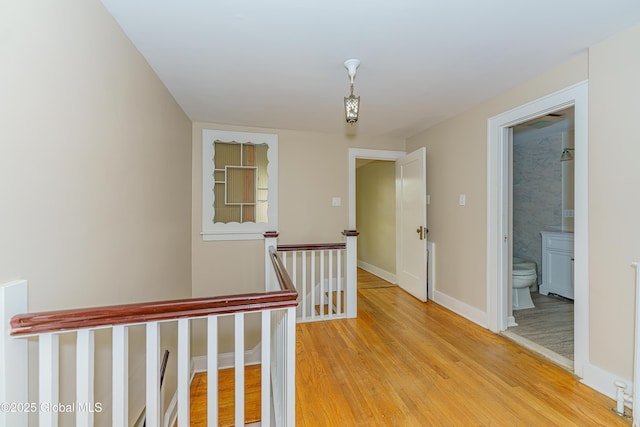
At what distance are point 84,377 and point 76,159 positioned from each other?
0.87 meters

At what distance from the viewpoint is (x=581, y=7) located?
4.75ft

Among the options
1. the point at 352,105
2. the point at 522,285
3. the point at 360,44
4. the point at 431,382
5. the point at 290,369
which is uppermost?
the point at 360,44

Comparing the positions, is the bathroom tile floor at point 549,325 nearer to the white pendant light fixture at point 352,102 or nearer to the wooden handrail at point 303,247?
the wooden handrail at point 303,247

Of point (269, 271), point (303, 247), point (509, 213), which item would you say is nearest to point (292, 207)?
point (303, 247)

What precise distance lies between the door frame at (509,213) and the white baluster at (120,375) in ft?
8.63

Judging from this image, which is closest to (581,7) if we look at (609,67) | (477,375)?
(609,67)

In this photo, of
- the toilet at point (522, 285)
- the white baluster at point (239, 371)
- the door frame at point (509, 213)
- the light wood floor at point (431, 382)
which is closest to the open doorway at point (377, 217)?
the toilet at point (522, 285)

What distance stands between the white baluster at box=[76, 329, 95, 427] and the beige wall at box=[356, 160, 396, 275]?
4128 mm

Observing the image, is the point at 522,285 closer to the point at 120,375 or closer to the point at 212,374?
the point at 212,374

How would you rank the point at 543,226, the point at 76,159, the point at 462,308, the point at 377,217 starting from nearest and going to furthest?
1. the point at 76,159
2. the point at 462,308
3. the point at 543,226
4. the point at 377,217

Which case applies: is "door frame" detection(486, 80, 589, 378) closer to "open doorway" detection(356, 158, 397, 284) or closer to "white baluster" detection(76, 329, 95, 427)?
"open doorway" detection(356, 158, 397, 284)

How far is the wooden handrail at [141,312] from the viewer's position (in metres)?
0.87

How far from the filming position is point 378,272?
5.04m

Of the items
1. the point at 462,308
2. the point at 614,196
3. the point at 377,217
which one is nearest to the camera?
the point at 614,196
